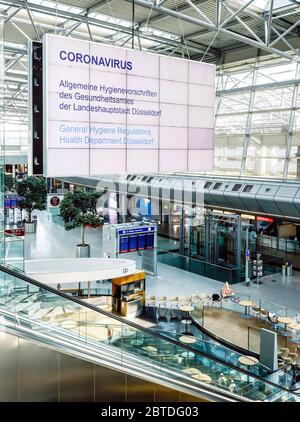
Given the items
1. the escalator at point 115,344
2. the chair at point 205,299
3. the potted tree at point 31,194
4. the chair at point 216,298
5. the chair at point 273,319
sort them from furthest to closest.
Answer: the potted tree at point 31,194 → the chair at point 205,299 → the chair at point 216,298 → the chair at point 273,319 → the escalator at point 115,344

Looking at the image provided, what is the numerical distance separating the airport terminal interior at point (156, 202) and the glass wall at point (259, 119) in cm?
8

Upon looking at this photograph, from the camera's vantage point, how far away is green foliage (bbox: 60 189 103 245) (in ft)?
84.9

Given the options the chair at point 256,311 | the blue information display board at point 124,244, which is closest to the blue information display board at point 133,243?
the blue information display board at point 124,244

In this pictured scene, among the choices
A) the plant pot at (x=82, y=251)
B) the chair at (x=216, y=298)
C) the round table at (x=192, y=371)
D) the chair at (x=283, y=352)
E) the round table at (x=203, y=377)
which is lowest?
the chair at (x=283, y=352)

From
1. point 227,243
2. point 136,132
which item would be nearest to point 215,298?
point 227,243

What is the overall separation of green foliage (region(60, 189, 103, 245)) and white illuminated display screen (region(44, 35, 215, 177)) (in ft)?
50.5

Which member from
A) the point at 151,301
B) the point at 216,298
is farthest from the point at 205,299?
the point at 151,301

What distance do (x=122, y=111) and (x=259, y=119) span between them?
1556 cm

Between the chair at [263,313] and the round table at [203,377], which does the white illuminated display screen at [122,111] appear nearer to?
the round table at [203,377]

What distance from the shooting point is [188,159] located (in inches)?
432

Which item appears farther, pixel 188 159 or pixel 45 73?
pixel 188 159

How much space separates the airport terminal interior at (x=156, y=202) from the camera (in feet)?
26.1

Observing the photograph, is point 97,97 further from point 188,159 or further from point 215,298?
point 215,298
